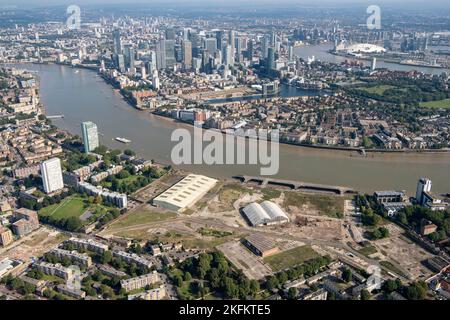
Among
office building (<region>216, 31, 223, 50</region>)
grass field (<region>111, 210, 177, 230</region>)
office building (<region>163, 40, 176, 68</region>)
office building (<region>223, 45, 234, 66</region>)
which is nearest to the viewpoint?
grass field (<region>111, 210, 177, 230</region>)

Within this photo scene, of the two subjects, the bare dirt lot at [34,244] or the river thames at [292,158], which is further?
the river thames at [292,158]

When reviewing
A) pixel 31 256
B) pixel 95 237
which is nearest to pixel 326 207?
pixel 95 237

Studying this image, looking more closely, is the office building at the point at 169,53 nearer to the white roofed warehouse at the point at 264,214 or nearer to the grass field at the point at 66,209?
the grass field at the point at 66,209

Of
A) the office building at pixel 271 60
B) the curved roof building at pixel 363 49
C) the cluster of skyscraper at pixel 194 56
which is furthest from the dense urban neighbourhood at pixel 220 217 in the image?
the curved roof building at pixel 363 49

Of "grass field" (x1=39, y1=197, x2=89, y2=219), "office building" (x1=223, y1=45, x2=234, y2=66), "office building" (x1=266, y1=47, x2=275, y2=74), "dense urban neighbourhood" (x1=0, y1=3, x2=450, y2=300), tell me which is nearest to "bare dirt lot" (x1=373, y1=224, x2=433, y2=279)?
"dense urban neighbourhood" (x1=0, y1=3, x2=450, y2=300)

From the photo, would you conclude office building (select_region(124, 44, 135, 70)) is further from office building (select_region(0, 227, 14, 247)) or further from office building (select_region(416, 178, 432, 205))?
office building (select_region(416, 178, 432, 205))

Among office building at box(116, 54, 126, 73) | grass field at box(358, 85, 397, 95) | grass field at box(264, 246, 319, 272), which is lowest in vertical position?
grass field at box(264, 246, 319, 272)
